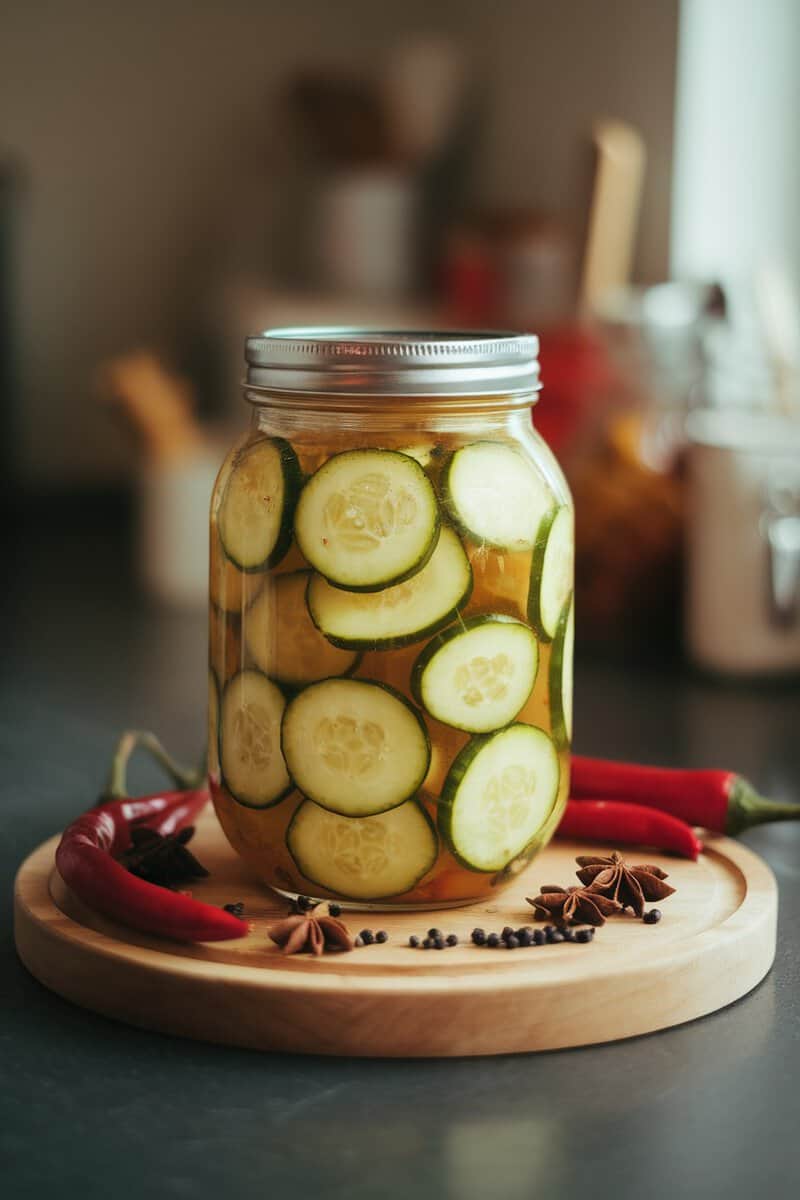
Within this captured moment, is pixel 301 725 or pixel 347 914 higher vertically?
pixel 301 725

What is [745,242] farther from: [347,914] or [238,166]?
[347,914]

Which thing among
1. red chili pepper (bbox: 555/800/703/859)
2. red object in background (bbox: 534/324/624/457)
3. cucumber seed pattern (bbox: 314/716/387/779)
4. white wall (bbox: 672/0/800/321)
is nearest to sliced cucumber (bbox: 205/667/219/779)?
cucumber seed pattern (bbox: 314/716/387/779)

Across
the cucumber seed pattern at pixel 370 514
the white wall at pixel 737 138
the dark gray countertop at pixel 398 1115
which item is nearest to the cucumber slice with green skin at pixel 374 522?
the cucumber seed pattern at pixel 370 514

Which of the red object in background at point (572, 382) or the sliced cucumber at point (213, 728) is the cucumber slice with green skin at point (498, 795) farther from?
the red object in background at point (572, 382)

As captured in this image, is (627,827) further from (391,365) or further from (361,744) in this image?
(391,365)

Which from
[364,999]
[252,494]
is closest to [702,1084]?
[364,999]

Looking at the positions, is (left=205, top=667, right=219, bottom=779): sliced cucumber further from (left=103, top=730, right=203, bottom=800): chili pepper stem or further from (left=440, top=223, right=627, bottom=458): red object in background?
(left=440, top=223, right=627, bottom=458): red object in background
